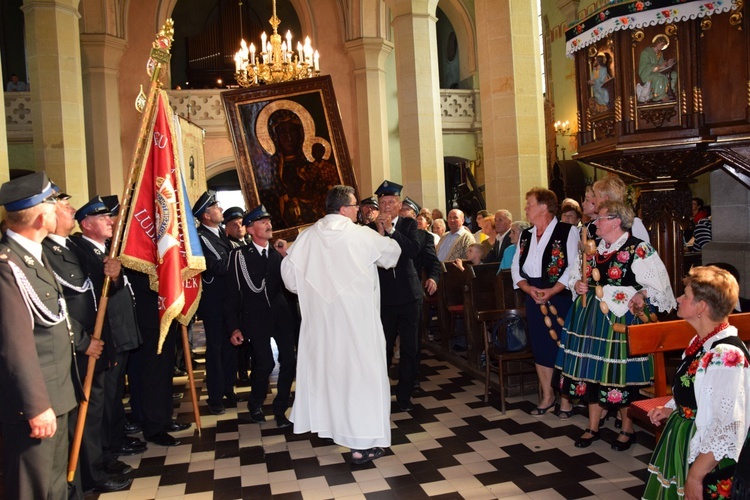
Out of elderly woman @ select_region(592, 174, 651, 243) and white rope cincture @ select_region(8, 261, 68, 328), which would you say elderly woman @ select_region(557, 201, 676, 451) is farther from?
white rope cincture @ select_region(8, 261, 68, 328)

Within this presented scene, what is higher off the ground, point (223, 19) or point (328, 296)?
point (223, 19)

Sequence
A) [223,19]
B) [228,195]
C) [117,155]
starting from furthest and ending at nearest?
[228,195], [223,19], [117,155]

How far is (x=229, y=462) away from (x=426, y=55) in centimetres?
840

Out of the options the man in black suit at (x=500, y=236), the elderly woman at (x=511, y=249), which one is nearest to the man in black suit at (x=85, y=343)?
Result: the elderly woman at (x=511, y=249)

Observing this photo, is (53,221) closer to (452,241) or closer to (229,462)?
(229,462)

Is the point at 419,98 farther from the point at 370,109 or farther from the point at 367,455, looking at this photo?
the point at 367,455

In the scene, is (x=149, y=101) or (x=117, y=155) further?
(x=117, y=155)

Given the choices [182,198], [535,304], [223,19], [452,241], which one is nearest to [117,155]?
[223,19]

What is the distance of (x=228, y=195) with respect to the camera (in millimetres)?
22938

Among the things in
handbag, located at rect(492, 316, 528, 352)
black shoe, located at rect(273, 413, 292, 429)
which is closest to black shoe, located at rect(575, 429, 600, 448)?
handbag, located at rect(492, 316, 528, 352)

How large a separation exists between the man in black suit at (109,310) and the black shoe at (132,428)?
2.07ft

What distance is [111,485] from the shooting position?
13.5 ft

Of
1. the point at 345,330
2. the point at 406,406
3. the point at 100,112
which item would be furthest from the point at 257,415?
the point at 100,112

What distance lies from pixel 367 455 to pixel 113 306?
1.98m
